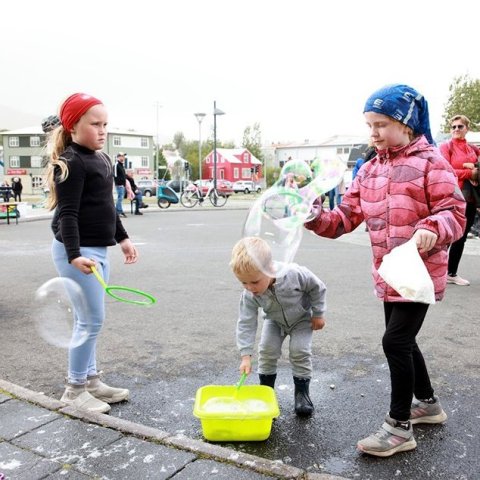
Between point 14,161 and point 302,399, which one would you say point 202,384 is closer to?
point 302,399

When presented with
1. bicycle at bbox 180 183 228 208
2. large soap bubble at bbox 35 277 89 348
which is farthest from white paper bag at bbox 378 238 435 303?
bicycle at bbox 180 183 228 208

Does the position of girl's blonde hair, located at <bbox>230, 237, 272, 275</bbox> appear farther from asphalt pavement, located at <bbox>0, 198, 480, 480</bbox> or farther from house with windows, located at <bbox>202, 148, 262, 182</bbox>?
house with windows, located at <bbox>202, 148, 262, 182</bbox>

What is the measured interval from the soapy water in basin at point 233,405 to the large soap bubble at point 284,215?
0.75 m

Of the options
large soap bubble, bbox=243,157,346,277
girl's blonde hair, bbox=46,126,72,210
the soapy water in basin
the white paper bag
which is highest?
girl's blonde hair, bbox=46,126,72,210

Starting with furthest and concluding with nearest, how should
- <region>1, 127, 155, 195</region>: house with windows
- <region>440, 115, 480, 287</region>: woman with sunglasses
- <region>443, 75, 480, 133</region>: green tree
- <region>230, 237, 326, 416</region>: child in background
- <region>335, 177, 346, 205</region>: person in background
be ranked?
<region>1, 127, 155, 195</region>: house with windows
<region>443, 75, 480, 133</region>: green tree
<region>440, 115, 480, 287</region>: woman with sunglasses
<region>335, 177, 346, 205</region>: person in background
<region>230, 237, 326, 416</region>: child in background

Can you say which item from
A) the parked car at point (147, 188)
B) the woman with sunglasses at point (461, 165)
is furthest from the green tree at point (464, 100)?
the woman with sunglasses at point (461, 165)

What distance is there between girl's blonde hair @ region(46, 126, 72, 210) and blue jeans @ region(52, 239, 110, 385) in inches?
10.6

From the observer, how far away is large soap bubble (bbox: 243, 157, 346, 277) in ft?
10.0

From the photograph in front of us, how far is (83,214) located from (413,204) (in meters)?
1.76

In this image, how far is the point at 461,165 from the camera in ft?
23.0

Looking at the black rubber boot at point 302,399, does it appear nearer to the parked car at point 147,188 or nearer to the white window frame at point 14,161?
the parked car at point 147,188

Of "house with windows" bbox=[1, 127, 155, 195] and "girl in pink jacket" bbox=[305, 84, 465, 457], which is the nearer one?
"girl in pink jacket" bbox=[305, 84, 465, 457]

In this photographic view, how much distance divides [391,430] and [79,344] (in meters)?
1.75

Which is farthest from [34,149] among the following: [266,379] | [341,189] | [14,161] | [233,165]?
[266,379]
